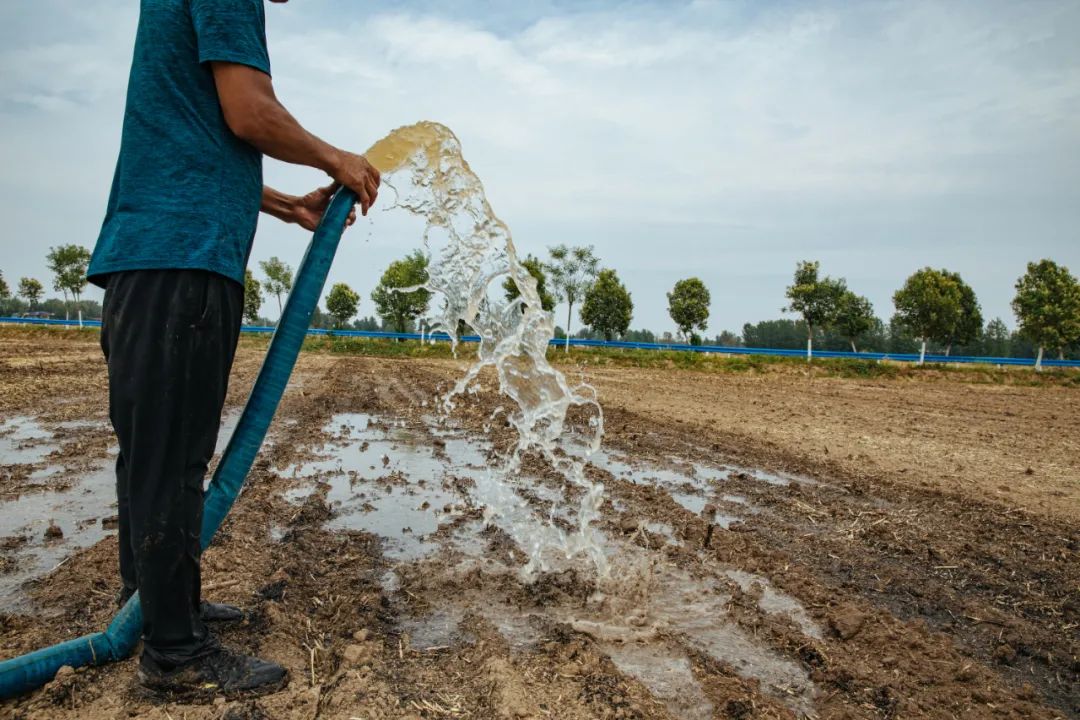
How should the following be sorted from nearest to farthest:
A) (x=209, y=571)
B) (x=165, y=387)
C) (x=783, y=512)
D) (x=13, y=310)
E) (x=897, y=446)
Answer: (x=165, y=387), (x=209, y=571), (x=783, y=512), (x=897, y=446), (x=13, y=310)

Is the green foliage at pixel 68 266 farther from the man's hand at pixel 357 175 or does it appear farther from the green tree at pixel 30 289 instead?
the man's hand at pixel 357 175

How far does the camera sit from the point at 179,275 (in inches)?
78.4

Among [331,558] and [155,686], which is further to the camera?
[331,558]

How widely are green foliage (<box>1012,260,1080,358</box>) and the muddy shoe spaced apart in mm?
40258

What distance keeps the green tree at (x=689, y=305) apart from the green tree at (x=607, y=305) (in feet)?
10.2

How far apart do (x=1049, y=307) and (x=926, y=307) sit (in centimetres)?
539

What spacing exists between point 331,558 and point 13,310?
3708 inches

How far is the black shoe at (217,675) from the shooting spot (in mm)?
2020

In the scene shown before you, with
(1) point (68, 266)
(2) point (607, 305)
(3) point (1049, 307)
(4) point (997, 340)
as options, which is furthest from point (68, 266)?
(4) point (997, 340)

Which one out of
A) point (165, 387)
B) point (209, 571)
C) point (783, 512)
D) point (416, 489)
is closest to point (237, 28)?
point (165, 387)

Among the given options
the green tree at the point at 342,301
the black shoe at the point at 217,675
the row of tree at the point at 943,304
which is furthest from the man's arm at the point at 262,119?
the green tree at the point at 342,301

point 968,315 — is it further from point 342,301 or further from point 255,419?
point 255,419

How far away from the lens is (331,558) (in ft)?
11.7

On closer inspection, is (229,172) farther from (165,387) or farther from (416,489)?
(416,489)
